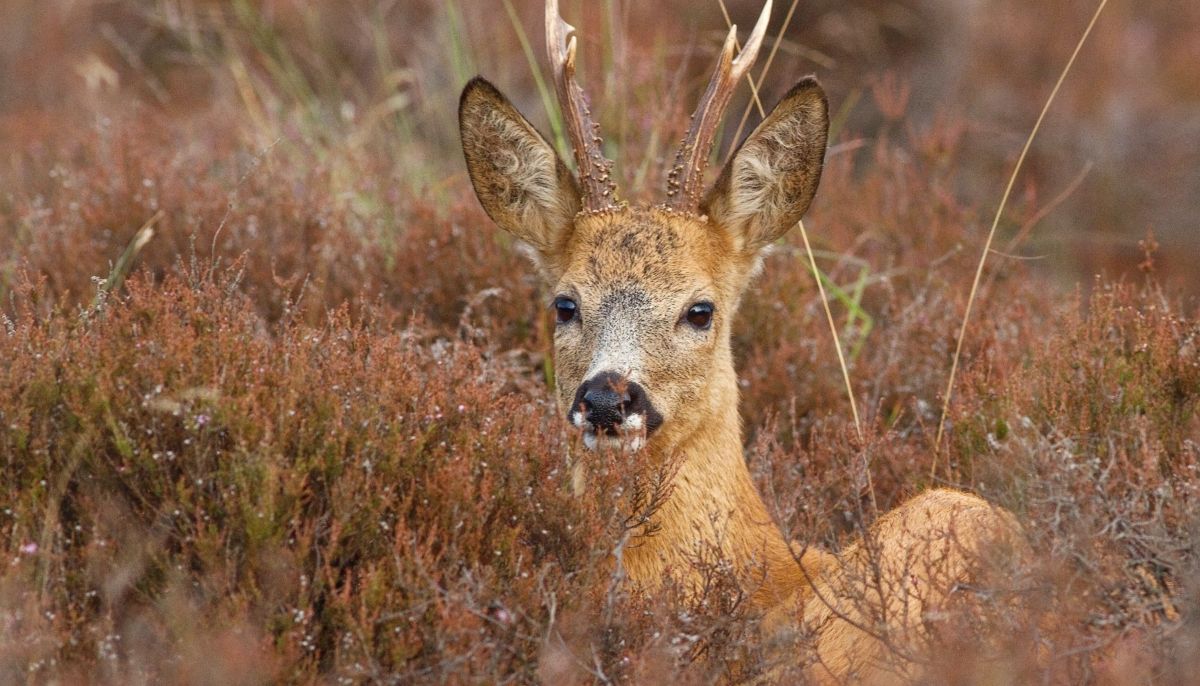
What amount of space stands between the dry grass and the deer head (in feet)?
1.10

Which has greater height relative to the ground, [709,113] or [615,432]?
[709,113]

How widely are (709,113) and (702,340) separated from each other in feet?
2.58

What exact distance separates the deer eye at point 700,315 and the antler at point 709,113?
442 millimetres

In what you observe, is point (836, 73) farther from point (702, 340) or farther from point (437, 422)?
point (437, 422)

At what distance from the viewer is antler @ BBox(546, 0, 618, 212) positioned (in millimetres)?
5367

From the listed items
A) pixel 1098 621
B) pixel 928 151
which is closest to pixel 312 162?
pixel 928 151

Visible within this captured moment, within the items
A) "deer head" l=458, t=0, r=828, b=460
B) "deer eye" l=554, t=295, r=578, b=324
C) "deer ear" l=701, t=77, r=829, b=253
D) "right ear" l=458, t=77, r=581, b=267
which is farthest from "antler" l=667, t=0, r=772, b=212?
"deer eye" l=554, t=295, r=578, b=324

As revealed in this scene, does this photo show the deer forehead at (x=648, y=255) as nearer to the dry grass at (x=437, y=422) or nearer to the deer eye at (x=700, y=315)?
the deer eye at (x=700, y=315)

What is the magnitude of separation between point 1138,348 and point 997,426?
0.57 meters

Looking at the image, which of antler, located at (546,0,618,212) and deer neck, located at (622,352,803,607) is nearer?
deer neck, located at (622,352,803,607)

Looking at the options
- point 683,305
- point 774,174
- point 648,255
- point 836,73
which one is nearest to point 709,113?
point 774,174

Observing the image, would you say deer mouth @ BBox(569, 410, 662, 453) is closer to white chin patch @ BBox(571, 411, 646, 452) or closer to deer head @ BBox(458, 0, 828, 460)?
white chin patch @ BBox(571, 411, 646, 452)

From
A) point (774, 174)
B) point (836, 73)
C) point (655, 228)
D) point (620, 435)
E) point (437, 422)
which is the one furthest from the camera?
point (836, 73)

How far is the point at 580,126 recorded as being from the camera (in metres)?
5.36
